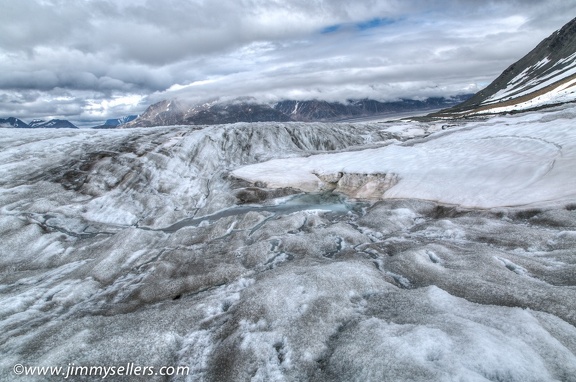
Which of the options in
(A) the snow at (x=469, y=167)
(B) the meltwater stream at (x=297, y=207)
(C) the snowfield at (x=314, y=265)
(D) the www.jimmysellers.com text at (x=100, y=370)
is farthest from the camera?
(B) the meltwater stream at (x=297, y=207)

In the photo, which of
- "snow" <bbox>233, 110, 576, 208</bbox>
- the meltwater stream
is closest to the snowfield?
"snow" <bbox>233, 110, 576, 208</bbox>

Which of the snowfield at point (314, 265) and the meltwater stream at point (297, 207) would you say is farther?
the meltwater stream at point (297, 207)

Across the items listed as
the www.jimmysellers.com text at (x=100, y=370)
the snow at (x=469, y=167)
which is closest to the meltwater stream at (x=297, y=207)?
the snow at (x=469, y=167)

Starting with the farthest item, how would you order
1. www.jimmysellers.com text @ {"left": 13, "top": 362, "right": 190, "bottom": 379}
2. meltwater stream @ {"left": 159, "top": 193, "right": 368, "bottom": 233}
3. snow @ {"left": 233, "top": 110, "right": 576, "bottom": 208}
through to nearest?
meltwater stream @ {"left": 159, "top": 193, "right": 368, "bottom": 233} < snow @ {"left": 233, "top": 110, "right": 576, "bottom": 208} < www.jimmysellers.com text @ {"left": 13, "top": 362, "right": 190, "bottom": 379}

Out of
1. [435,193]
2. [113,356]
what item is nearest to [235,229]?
[113,356]

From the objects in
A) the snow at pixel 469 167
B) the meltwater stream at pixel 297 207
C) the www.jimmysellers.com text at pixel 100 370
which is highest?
the snow at pixel 469 167

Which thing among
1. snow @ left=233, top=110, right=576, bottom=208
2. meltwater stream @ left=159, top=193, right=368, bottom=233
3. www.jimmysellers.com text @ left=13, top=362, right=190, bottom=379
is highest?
snow @ left=233, top=110, right=576, bottom=208

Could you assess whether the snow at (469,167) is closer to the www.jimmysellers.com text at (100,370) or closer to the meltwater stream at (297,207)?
the meltwater stream at (297,207)

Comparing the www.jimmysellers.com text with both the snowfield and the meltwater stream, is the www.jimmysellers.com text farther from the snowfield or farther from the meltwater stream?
the meltwater stream
